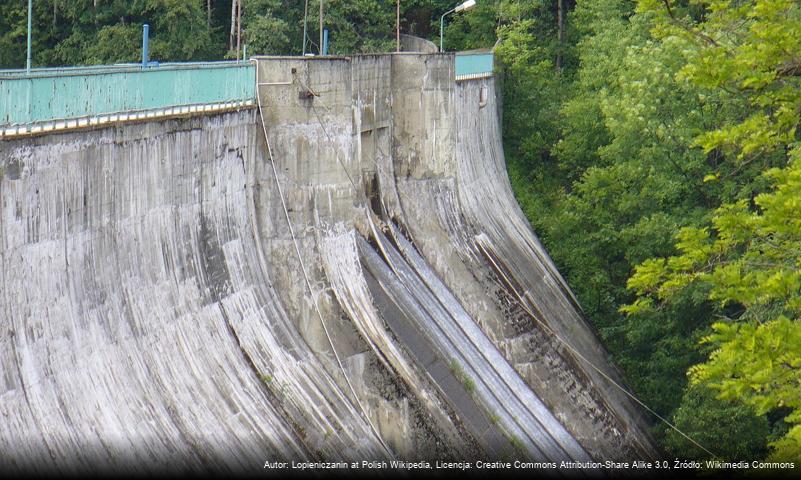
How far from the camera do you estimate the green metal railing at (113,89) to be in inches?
572

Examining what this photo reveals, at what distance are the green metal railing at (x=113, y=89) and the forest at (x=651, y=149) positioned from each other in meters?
7.31

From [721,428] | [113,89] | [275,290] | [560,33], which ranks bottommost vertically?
[721,428]

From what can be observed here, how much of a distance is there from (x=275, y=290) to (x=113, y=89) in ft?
17.4

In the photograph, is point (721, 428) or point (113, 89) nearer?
point (113, 89)

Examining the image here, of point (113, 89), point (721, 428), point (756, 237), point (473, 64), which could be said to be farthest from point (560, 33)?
point (756, 237)

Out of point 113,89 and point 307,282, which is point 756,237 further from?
point 307,282

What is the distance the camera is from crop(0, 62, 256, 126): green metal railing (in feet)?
47.7

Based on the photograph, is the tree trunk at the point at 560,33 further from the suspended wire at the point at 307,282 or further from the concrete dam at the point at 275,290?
the suspended wire at the point at 307,282

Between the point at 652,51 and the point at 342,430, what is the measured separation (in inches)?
641

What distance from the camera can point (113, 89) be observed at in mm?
16391

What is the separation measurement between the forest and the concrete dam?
1811 mm

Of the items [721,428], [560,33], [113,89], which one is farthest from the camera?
[560,33]

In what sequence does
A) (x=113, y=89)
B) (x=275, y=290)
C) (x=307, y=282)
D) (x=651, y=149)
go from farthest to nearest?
(x=651, y=149), (x=307, y=282), (x=275, y=290), (x=113, y=89)

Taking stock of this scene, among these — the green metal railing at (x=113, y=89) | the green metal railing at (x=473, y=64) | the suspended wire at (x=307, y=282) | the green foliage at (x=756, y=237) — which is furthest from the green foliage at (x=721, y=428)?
the green metal railing at (x=473, y=64)
